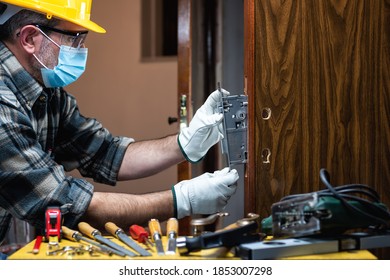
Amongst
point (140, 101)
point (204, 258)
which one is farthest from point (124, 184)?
point (204, 258)

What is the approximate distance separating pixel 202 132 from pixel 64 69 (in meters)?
0.49

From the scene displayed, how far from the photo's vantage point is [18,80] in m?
1.64

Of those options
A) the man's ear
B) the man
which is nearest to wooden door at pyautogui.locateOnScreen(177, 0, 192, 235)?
the man

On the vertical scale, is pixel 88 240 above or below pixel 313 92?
below

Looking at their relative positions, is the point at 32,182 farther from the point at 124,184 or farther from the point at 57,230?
the point at 124,184

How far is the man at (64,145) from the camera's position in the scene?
1402mm

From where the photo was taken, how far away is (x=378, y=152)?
140cm

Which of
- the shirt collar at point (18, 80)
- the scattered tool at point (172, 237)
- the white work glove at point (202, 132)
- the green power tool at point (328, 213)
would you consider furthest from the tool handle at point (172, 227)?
the shirt collar at point (18, 80)

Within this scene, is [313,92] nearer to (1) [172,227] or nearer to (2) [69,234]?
(1) [172,227]

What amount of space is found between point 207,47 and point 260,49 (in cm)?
171

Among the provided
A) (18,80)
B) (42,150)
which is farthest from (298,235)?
(18,80)

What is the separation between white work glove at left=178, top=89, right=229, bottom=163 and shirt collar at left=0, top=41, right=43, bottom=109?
47 cm

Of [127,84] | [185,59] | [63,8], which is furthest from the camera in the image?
[127,84]

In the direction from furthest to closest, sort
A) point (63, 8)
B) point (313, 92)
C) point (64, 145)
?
point (64, 145), point (63, 8), point (313, 92)
